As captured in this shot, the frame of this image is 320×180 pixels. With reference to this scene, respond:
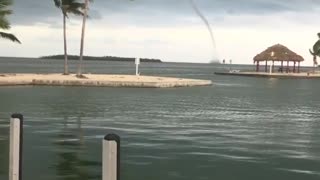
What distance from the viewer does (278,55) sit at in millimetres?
94125

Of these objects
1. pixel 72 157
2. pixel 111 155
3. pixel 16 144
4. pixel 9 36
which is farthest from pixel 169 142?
pixel 9 36

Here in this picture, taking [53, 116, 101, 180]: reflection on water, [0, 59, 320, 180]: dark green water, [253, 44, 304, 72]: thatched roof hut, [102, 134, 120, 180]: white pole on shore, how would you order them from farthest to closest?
1. [253, 44, 304, 72]: thatched roof hut
2. [0, 59, 320, 180]: dark green water
3. [53, 116, 101, 180]: reflection on water
4. [102, 134, 120, 180]: white pole on shore

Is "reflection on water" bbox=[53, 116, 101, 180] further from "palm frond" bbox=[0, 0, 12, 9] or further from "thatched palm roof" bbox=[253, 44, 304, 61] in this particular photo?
"thatched palm roof" bbox=[253, 44, 304, 61]

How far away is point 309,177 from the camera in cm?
1116

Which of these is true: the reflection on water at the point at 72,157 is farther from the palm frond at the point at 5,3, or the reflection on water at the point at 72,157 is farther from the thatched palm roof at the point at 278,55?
the thatched palm roof at the point at 278,55

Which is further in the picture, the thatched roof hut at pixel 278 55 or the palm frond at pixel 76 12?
the thatched roof hut at pixel 278 55

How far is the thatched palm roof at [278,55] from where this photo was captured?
94025 mm

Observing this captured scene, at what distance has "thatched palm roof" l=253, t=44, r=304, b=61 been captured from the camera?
94025 millimetres

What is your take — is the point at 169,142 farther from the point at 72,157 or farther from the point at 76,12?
the point at 76,12

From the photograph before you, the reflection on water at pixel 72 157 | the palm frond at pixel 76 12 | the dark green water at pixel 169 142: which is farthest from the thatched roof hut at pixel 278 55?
the reflection on water at pixel 72 157

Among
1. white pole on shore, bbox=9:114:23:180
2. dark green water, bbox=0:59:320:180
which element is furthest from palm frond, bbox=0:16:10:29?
white pole on shore, bbox=9:114:23:180

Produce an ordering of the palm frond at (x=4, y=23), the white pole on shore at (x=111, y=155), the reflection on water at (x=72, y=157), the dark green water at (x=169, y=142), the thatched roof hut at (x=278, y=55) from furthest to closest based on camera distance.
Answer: the thatched roof hut at (x=278, y=55)
the palm frond at (x=4, y=23)
the dark green water at (x=169, y=142)
the reflection on water at (x=72, y=157)
the white pole on shore at (x=111, y=155)

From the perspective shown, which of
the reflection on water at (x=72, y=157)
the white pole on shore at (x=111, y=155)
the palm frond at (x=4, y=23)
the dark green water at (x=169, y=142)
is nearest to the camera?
the white pole on shore at (x=111, y=155)

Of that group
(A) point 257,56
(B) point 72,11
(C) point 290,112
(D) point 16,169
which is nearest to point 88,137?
(D) point 16,169
